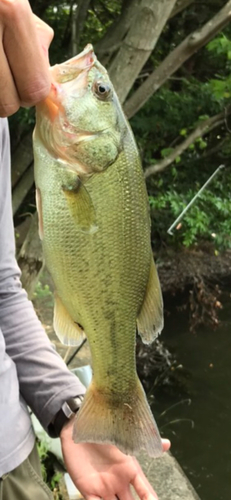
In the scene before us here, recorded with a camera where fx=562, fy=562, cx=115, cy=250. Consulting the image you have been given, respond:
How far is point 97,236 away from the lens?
133 cm

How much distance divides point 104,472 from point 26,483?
0.72 ft

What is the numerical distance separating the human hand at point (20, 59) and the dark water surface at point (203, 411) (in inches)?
189

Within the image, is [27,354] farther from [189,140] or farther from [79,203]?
[189,140]

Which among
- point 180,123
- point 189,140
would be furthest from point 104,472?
point 180,123

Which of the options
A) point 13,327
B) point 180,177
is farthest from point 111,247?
point 180,177

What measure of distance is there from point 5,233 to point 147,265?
1.44 feet

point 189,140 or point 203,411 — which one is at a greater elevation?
point 189,140

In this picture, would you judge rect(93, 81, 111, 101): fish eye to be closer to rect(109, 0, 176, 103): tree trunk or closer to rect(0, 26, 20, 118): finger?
rect(0, 26, 20, 118): finger

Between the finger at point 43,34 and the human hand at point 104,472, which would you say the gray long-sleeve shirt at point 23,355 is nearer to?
the human hand at point 104,472

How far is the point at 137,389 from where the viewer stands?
149 cm

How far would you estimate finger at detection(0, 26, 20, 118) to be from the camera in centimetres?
95

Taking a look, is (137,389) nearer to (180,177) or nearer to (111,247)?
(111,247)

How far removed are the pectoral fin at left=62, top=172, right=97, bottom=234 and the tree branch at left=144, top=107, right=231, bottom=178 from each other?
4.38 metres

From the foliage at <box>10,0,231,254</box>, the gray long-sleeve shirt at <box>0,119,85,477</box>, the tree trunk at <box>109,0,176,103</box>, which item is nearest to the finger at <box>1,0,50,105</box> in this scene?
the gray long-sleeve shirt at <box>0,119,85,477</box>
